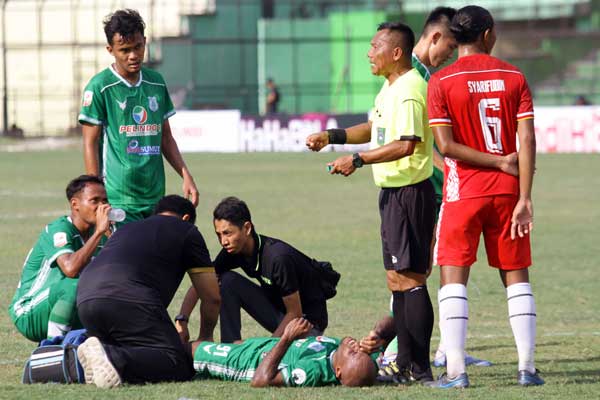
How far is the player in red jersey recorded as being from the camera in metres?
6.88

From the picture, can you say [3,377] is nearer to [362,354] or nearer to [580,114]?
[362,354]

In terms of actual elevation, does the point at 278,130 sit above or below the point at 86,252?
below

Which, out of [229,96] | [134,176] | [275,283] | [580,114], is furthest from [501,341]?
[229,96]

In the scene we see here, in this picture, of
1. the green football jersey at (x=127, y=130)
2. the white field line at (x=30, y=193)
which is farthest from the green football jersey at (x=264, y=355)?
the white field line at (x=30, y=193)

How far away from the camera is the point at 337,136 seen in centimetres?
782

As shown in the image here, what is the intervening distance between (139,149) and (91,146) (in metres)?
0.31

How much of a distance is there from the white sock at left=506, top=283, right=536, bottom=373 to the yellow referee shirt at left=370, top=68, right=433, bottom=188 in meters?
0.88

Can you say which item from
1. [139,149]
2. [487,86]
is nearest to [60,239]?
[139,149]

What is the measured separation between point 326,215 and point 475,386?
1190 cm

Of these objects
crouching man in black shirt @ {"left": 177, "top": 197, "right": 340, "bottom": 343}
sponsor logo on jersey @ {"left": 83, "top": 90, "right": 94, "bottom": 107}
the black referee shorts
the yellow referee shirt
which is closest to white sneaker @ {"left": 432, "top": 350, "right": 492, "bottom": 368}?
crouching man in black shirt @ {"left": 177, "top": 197, "right": 340, "bottom": 343}

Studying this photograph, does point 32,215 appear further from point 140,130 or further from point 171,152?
point 140,130

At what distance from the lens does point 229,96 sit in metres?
47.4

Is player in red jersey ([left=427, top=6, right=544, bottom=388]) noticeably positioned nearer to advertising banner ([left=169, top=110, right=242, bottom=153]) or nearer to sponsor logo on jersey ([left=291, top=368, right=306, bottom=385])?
sponsor logo on jersey ([left=291, top=368, right=306, bottom=385])

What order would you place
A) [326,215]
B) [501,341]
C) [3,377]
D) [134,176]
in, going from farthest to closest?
[326,215]
[501,341]
[134,176]
[3,377]
